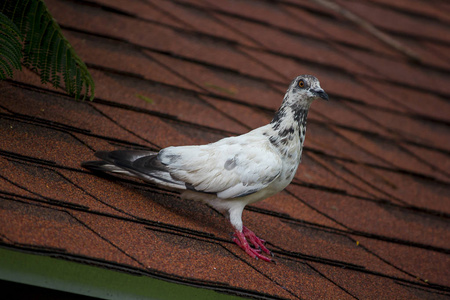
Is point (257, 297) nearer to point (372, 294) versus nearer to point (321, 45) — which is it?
point (372, 294)

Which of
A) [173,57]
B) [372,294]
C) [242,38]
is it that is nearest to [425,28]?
[242,38]

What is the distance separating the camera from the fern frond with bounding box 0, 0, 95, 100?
2318 mm

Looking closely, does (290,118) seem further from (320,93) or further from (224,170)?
(224,170)

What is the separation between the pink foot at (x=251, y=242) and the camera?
88.2 inches

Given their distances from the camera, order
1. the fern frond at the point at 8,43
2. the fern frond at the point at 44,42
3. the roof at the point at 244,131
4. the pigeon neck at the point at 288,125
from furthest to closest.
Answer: the pigeon neck at the point at 288,125 < the fern frond at the point at 44,42 < the fern frond at the point at 8,43 < the roof at the point at 244,131

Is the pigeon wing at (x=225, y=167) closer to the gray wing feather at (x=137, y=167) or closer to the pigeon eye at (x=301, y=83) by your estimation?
the gray wing feather at (x=137, y=167)

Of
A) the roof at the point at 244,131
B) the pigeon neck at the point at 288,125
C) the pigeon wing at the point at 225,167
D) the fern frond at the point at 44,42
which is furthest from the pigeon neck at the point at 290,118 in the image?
the fern frond at the point at 44,42

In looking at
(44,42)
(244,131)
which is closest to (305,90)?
(244,131)

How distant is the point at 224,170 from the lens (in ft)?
7.51

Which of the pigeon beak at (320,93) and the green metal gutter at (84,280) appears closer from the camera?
the green metal gutter at (84,280)

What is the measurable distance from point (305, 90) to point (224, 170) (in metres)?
0.56

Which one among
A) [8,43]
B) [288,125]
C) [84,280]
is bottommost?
[84,280]

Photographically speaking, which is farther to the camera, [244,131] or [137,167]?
[244,131]

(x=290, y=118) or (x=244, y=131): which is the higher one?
(x=290, y=118)
